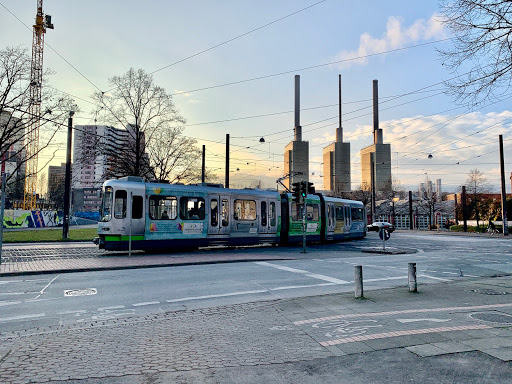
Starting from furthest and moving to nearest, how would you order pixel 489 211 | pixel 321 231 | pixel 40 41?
pixel 40 41
pixel 489 211
pixel 321 231

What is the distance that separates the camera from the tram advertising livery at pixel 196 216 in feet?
54.9

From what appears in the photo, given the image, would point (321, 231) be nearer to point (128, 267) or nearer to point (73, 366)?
point (128, 267)

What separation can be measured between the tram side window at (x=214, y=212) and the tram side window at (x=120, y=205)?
14.5 feet

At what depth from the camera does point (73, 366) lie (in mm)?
4426

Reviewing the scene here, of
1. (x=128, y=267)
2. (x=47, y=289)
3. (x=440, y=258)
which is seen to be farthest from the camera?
(x=440, y=258)

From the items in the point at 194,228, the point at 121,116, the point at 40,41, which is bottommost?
the point at 194,228

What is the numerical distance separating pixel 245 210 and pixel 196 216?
3049 millimetres

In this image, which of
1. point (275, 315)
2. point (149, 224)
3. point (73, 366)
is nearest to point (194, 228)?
point (149, 224)

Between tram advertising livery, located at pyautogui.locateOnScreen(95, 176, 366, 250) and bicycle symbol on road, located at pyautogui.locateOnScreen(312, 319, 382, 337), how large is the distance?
11.7 metres

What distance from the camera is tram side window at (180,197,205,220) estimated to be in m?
18.5

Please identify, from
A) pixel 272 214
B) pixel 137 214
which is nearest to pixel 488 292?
pixel 137 214

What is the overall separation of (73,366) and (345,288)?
22.3ft

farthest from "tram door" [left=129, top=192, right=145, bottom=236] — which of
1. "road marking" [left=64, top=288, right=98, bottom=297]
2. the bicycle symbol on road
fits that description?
the bicycle symbol on road

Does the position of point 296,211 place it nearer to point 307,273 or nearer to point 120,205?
point 120,205
